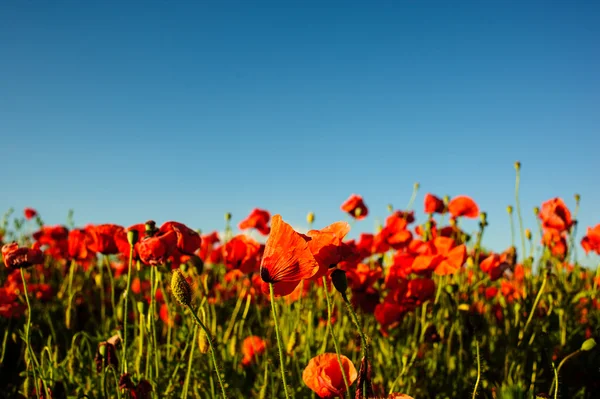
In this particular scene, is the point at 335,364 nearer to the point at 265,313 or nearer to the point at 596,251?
the point at 596,251

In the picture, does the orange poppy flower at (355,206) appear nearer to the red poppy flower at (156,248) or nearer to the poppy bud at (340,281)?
the red poppy flower at (156,248)

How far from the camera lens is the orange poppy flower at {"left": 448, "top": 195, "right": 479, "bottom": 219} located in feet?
10.8

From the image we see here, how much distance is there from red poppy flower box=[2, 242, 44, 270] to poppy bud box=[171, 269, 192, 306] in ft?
3.23

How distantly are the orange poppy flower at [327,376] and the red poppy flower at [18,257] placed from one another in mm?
1186

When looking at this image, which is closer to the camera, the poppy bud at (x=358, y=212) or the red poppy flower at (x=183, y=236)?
the red poppy flower at (x=183, y=236)

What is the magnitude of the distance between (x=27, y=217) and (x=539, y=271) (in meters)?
5.41

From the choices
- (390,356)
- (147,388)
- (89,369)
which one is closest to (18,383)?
(89,369)

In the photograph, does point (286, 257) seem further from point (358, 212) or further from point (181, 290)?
point (358, 212)

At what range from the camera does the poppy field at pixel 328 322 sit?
1.37 meters

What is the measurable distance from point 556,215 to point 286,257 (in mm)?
2603

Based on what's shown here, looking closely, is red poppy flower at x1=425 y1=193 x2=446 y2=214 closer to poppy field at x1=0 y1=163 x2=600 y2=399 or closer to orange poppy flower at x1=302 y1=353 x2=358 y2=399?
poppy field at x1=0 y1=163 x2=600 y2=399

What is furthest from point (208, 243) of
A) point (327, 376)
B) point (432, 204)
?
point (327, 376)

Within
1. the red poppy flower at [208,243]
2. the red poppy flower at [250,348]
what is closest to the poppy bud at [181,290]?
the red poppy flower at [250,348]

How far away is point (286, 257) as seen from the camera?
1156 mm
